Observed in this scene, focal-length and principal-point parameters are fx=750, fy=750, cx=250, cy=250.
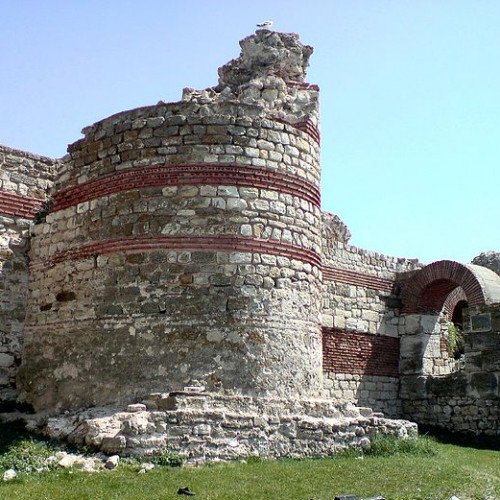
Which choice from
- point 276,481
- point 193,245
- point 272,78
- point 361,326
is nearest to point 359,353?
point 361,326

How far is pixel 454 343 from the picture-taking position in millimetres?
16297

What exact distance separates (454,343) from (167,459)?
9759 millimetres

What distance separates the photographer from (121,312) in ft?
31.5

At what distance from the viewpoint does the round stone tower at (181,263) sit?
9.41m

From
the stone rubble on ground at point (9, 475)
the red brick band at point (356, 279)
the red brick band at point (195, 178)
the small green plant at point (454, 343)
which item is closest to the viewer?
the stone rubble on ground at point (9, 475)

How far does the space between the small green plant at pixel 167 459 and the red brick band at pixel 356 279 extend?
6.52m

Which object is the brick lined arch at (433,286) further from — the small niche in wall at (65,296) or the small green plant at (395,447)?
the small niche in wall at (65,296)

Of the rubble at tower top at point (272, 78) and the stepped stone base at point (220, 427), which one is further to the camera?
the rubble at tower top at point (272, 78)

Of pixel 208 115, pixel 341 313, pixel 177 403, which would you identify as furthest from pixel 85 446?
pixel 341 313

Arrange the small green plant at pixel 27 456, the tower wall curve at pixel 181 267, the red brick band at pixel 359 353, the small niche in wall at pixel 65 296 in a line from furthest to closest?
the red brick band at pixel 359 353
the small niche in wall at pixel 65 296
the tower wall curve at pixel 181 267
the small green plant at pixel 27 456

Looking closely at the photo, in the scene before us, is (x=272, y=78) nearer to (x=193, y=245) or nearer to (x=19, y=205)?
(x=193, y=245)

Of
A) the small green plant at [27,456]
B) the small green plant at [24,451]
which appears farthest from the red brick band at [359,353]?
the small green plant at [27,456]

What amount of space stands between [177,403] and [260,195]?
301cm

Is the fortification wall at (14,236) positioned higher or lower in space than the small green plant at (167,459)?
higher
